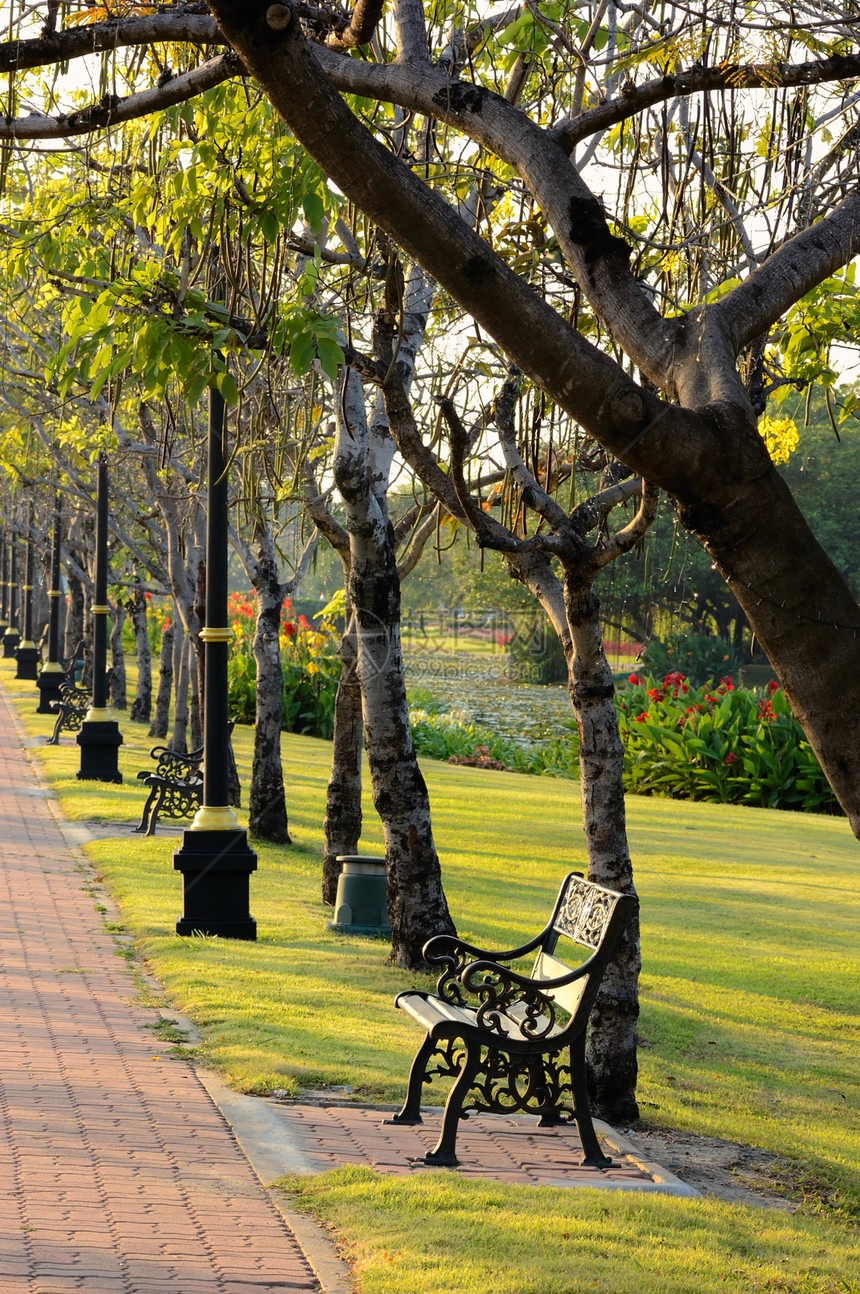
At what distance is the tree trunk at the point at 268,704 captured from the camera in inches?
599

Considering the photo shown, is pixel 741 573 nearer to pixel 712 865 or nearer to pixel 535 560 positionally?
pixel 535 560

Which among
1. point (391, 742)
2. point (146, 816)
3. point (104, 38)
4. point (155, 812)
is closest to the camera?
point (104, 38)

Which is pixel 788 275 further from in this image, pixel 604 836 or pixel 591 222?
pixel 604 836

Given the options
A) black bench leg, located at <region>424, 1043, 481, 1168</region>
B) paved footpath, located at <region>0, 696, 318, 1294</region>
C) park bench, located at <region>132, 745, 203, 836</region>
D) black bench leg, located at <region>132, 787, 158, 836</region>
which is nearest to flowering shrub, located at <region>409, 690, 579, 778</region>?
park bench, located at <region>132, 745, 203, 836</region>

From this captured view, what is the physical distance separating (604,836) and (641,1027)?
267 centimetres

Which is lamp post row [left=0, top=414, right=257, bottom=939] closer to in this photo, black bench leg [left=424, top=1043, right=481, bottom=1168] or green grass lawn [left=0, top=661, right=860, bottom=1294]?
green grass lawn [left=0, top=661, right=860, bottom=1294]

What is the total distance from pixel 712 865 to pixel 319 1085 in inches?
433

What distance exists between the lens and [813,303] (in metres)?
8.02

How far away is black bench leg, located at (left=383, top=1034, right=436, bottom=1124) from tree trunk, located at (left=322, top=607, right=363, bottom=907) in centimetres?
554

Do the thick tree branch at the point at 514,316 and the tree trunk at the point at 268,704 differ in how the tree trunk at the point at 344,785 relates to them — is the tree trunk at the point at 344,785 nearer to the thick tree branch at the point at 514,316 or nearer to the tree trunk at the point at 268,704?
the tree trunk at the point at 268,704

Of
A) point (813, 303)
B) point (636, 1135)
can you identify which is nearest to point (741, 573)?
point (636, 1135)

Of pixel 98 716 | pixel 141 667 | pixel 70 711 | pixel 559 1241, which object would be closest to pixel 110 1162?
pixel 559 1241

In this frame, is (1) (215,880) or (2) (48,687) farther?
(2) (48,687)

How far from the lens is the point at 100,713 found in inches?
755
